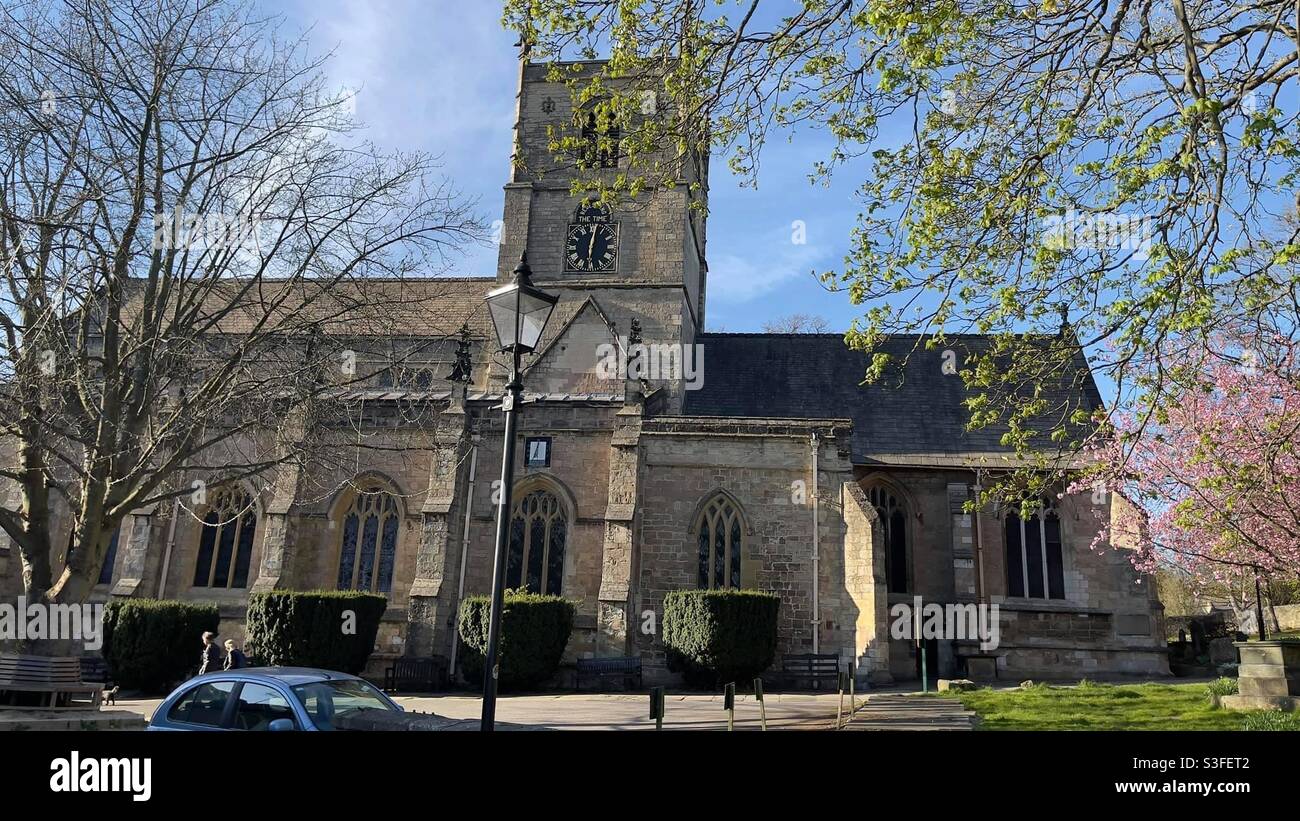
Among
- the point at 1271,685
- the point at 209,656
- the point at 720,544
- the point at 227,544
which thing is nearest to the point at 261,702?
the point at 209,656

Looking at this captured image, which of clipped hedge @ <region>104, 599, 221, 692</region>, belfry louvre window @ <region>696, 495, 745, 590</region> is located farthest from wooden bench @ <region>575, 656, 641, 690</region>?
clipped hedge @ <region>104, 599, 221, 692</region>

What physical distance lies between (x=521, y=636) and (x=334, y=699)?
10709 mm

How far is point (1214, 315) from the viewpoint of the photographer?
7.57m

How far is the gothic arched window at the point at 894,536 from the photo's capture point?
23188 millimetres

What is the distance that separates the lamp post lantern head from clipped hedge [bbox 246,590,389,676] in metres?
12.8

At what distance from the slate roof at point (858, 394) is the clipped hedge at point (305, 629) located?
439 inches

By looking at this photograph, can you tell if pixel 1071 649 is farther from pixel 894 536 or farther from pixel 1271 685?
pixel 1271 685

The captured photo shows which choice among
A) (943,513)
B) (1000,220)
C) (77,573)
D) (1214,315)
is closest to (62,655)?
(77,573)

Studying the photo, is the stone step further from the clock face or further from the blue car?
the clock face

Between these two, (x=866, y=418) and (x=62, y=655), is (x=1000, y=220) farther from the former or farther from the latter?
(x=866, y=418)

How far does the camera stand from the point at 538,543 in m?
21.1

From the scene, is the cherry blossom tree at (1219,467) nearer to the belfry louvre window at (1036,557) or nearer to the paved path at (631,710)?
the belfry louvre window at (1036,557)

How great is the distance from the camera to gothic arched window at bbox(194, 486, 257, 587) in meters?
21.9
